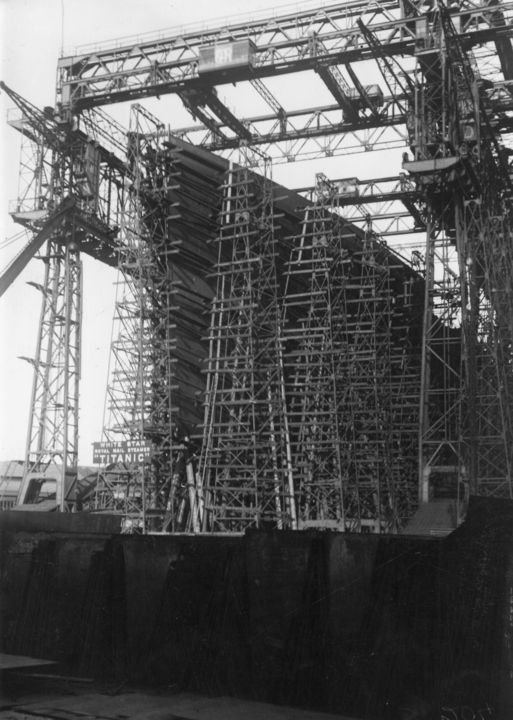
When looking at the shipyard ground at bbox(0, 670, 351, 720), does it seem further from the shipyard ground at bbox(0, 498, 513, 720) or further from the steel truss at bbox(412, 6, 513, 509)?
the steel truss at bbox(412, 6, 513, 509)

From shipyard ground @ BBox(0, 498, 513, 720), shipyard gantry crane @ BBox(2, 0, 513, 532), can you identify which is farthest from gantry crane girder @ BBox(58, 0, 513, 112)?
shipyard ground @ BBox(0, 498, 513, 720)

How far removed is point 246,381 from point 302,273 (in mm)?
4853

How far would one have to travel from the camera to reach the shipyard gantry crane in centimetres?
2612

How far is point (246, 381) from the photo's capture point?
96.1ft

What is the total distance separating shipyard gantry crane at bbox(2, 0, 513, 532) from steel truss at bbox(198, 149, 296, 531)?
120mm

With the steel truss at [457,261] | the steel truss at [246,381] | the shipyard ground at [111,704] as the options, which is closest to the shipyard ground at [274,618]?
the shipyard ground at [111,704]

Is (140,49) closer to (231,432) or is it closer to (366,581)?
(231,432)

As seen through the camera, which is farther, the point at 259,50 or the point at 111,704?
the point at 259,50

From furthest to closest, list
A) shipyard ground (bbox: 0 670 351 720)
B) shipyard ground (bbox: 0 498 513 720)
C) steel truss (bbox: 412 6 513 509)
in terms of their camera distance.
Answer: steel truss (bbox: 412 6 513 509) < shipyard ground (bbox: 0 670 351 720) < shipyard ground (bbox: 0 498 513 720)

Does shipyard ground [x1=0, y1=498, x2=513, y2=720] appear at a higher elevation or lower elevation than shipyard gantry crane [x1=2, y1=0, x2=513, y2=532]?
lower

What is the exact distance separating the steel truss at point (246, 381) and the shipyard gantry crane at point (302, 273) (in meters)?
0.12

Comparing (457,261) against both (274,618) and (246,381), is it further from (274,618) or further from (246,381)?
(274,618)

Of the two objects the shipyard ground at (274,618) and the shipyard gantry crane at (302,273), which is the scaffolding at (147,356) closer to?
the shipyard gantry crane at (302,273)

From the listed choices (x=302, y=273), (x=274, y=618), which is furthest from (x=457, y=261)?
(x=274, y=618)
